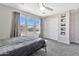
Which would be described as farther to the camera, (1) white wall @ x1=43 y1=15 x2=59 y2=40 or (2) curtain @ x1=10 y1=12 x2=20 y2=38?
(1) white wall @ x1=43 y1=15 x2=59 y2=40

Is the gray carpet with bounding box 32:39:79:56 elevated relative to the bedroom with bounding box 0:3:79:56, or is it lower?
lower

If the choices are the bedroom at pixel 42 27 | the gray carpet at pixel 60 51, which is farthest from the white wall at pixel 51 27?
the gray carpet at pixel 60 51

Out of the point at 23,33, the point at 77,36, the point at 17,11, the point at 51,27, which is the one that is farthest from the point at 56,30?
the point at 17,11

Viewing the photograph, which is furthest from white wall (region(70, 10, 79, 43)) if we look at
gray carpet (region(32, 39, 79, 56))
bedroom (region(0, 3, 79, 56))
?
gray carpet (region(32, 39, 79, 56))

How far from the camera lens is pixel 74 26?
584 cm

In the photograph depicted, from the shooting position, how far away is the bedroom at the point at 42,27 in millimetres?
3488

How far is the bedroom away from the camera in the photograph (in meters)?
3.49

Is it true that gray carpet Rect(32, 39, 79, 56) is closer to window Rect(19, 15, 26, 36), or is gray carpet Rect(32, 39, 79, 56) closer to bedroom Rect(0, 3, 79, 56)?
bedroom Rect(0, 3, 79, 56)

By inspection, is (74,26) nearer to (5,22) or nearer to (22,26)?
(22,26)

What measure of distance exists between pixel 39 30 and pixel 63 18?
8.94 feet

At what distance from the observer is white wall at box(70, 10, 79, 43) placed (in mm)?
5645

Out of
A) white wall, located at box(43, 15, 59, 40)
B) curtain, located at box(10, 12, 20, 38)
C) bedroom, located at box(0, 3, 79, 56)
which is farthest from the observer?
white wall, located at box(43, 15, 59, 40)

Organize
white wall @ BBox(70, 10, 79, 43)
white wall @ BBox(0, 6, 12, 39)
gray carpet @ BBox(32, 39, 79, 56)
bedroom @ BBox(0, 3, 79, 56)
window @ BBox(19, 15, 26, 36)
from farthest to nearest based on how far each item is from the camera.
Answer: window @ BBox(19, 15, 26, 36), white wall @ BBox(70, 10, 79, 43), white wall @ BBox(0, 6, 12, 39), bedroom @ BBox(0, 3, 79, 56), gray carpet @ BBox(32, 39, 79, 56)

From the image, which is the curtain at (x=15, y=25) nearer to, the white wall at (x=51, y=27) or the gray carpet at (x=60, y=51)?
the gray carpet at (x=60, y=51)
